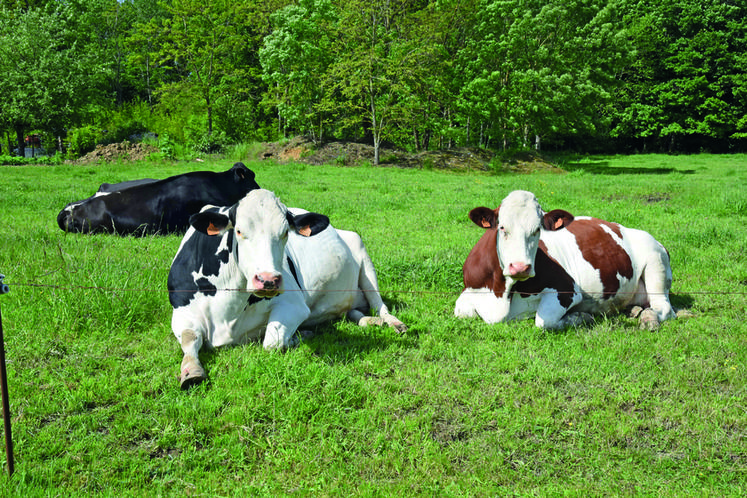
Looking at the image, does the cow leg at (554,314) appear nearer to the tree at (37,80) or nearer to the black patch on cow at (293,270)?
the black patch on cow at (293,270)

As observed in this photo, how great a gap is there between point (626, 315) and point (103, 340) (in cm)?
481

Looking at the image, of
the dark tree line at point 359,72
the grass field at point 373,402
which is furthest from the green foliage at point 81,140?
the grass field at point 373,402

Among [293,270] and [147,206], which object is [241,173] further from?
[293,270]

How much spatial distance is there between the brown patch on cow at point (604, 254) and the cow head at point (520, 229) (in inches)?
33.2

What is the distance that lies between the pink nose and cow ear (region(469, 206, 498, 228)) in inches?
23.0

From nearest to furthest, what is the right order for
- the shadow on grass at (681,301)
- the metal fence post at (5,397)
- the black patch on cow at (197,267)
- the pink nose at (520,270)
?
the metal fence post at (5,397)
the black patch on cow at (197,267)
the pink nose at (520,270)
the shadow on grass at (681,301)

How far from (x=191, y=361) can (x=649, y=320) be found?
3.99 meters

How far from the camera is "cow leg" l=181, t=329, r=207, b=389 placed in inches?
141

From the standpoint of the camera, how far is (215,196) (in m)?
9.03

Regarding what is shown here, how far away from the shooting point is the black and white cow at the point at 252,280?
3641 millimetres

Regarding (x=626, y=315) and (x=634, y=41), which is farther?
(x=634, y=41)

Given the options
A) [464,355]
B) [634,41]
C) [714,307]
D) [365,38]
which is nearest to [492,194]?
[714,307]

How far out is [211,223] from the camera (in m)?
3.83

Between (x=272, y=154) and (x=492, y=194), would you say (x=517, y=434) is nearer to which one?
(x=492, y=194)
